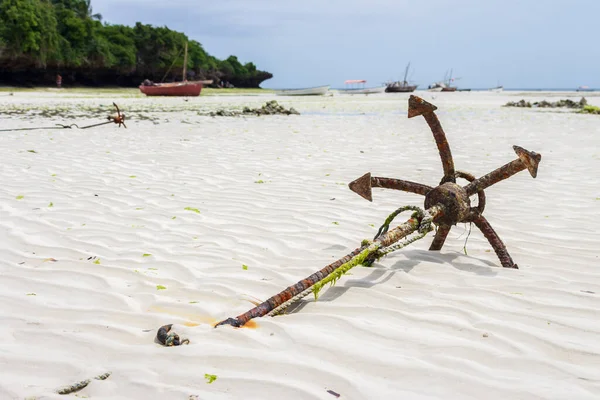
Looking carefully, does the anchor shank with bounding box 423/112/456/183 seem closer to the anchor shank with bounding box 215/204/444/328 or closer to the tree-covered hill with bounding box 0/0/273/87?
the anchor shank with bounding box 215/204/444/328

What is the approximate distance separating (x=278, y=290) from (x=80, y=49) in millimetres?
70804

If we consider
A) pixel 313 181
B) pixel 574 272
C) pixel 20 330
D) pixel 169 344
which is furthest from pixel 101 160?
pixel 574 272

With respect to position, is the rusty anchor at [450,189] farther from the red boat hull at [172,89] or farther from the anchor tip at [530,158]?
the red boat hull at [172,89]

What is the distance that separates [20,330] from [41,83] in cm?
6747

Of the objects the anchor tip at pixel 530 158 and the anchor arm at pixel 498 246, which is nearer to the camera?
the anchor tip at pixel 530 158

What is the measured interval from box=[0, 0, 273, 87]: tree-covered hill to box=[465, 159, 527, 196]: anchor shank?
38.6 meters

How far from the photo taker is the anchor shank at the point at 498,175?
300 centimetres

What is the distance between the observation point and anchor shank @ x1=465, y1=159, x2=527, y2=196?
3002 millimetres

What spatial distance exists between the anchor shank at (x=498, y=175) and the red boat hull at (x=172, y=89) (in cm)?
3814

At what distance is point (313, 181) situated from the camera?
6281 mm

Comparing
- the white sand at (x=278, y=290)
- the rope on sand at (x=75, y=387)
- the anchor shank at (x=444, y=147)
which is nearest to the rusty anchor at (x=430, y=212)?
the anchor shank at (x=444, y=147)

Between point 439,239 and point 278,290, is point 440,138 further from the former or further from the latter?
point 278,290

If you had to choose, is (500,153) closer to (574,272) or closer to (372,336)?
(574,272)

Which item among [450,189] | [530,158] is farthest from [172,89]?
[530,158]
